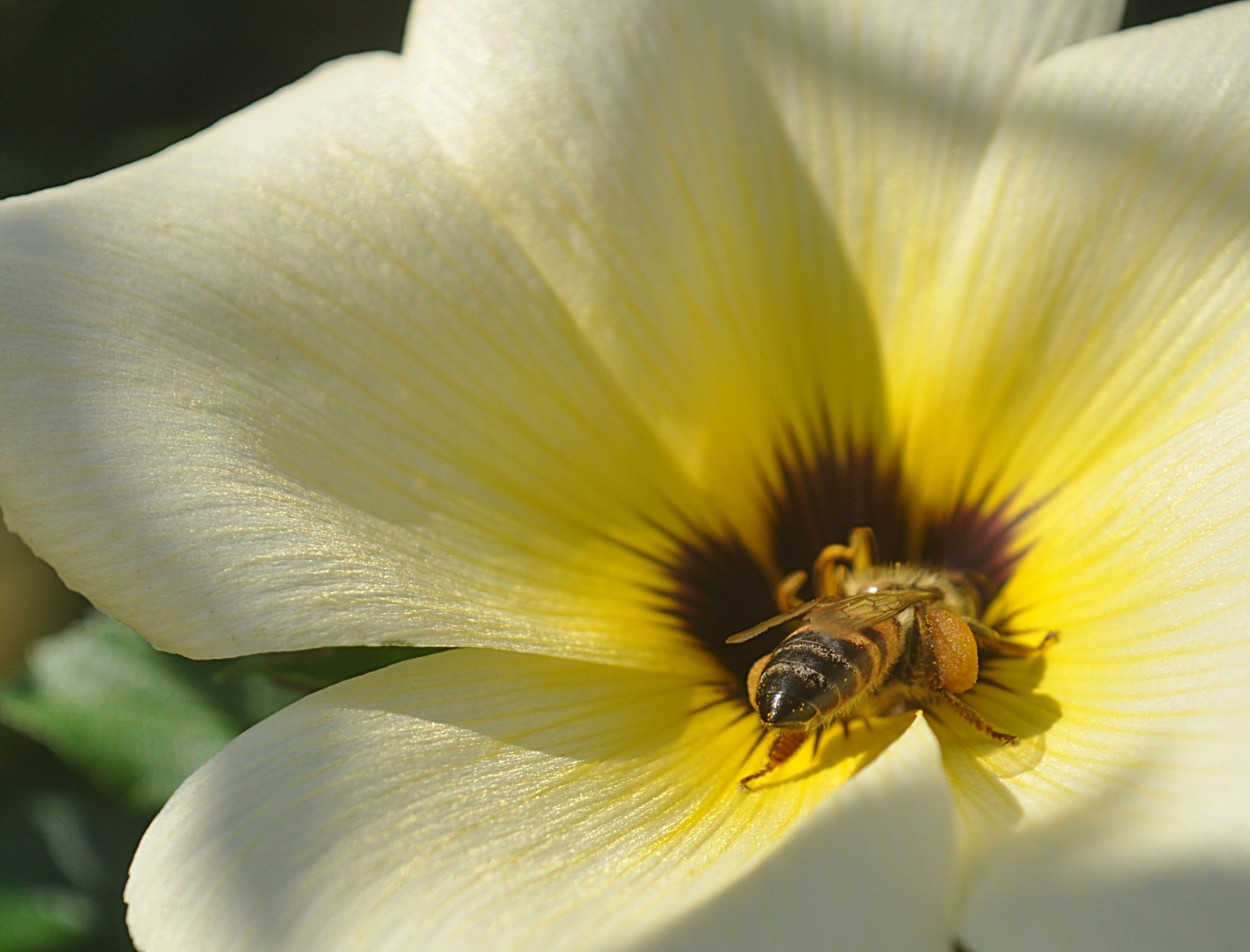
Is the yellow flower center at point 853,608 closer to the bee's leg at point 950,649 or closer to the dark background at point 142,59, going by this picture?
the bee's leg at point 950,649

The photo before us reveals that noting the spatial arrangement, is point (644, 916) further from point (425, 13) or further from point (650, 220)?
point (425, 13)

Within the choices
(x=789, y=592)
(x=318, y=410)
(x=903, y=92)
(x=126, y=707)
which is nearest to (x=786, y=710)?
(x=789, y=592)

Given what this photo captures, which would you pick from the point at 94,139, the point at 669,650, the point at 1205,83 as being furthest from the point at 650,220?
the point at 94,139

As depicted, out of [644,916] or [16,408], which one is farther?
[16,408]

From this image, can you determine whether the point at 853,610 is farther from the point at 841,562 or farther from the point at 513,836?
the point at 513,836

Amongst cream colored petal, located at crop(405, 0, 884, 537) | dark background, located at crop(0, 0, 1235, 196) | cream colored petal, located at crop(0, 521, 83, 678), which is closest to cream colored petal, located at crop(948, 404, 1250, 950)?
cream colored petal, located at crop(405, 0, 884, 537)

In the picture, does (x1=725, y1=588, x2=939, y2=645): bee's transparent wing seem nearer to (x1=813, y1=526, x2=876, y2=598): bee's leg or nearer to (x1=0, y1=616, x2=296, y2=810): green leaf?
(x1=813, y1=526, x2=876, y2=598): bee's leg

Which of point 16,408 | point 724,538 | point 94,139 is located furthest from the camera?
point 94,139

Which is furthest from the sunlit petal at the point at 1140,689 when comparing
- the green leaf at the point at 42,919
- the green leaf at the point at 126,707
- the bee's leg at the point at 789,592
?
the green leaf at the point at 42,919
